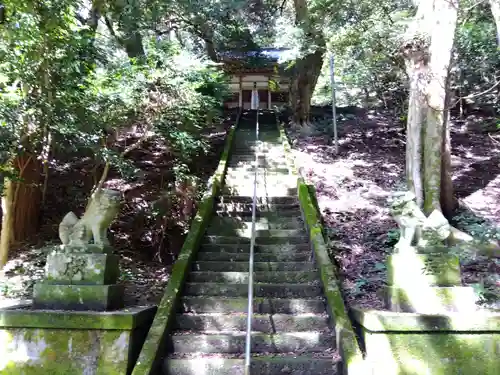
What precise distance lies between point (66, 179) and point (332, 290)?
270 inches

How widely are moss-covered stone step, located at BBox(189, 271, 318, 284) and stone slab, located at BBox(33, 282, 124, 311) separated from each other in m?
1.46

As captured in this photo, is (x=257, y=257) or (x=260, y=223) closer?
(x=257, y=257)

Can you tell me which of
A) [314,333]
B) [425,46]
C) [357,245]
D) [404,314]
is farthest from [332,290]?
[425,46]

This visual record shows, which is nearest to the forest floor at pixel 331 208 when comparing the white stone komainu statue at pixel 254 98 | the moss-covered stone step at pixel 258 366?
the moss-covered stone step at pixel 258 366

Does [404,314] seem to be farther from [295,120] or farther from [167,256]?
[295,120]

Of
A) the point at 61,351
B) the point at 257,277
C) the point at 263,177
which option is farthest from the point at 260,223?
the point at 61,351

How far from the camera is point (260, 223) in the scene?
7.15 meters

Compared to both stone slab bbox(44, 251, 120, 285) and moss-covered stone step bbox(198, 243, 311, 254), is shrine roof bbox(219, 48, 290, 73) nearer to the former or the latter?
moss-covered stone step bbox(198, 243, 311, 254)

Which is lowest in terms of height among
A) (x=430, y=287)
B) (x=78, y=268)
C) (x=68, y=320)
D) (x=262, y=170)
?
(x=68, y=320)

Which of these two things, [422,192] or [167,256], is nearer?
[422,192]

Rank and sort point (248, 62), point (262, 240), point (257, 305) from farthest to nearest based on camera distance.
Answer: point (248, 62), point (262, 240), point (257, 305)

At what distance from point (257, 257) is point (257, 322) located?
58.1 inches

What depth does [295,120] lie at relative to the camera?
14469mm

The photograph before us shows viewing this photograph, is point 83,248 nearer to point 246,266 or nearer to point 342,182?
point 246,266
